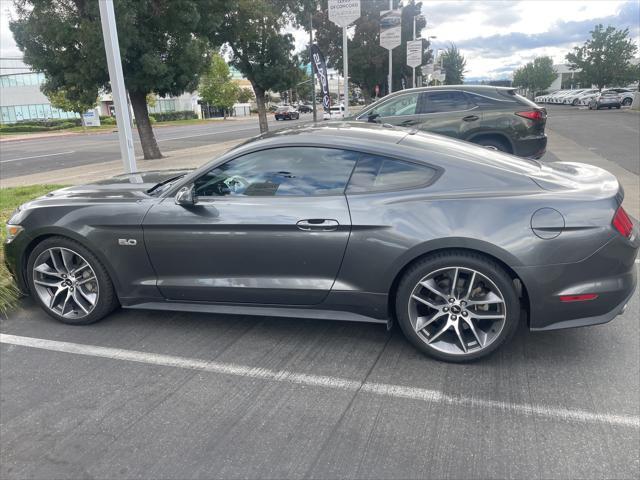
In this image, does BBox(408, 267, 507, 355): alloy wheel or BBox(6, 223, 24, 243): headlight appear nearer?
BBox(408, 267, 507, 355): alloy wheel

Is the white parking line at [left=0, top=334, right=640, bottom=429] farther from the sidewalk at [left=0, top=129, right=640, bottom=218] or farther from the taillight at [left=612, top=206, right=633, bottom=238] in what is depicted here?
the sidewalk at [left=0, top=129, right=640, bottom=218]

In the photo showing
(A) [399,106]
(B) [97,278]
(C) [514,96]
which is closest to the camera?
(B) [97,278]

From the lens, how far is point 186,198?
3.78 meters

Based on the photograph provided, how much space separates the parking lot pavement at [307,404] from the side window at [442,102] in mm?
6144

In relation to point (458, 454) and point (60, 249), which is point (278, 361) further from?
point (60, 249)

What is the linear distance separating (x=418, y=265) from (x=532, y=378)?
1012mm

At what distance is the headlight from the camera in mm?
4254

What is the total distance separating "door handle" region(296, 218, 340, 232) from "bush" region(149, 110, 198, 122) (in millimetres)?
66677

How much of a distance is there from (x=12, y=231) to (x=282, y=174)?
91.4 inches

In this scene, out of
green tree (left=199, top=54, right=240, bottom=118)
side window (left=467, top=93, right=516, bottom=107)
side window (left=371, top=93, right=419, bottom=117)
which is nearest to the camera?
side window (left=467, top=93, right=516, bottom=107)

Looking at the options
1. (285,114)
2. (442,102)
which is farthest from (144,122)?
(285,114)

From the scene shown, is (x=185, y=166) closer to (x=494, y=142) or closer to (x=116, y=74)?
(x=116, y=74)

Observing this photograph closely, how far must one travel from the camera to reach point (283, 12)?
75.6 ft

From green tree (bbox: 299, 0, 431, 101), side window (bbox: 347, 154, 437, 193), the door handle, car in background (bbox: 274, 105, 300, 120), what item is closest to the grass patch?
the door handle
